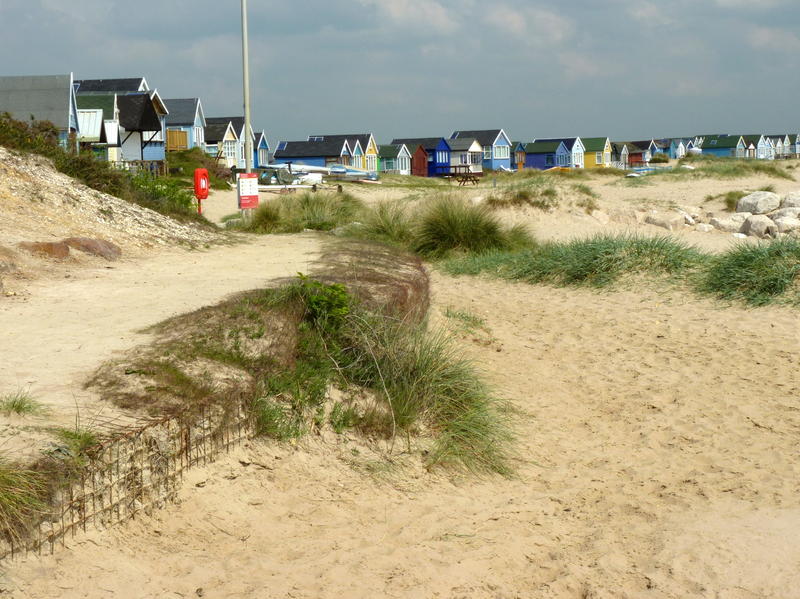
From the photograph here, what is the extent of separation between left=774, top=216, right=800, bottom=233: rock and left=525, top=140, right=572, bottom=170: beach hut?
65993 mm

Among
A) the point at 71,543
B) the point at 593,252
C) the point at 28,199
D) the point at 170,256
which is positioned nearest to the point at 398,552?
the point at 71,543

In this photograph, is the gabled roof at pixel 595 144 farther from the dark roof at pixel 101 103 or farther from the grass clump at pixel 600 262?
the grass clump at pixel 600 262

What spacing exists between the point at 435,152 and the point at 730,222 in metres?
57.3

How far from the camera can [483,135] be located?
8212 cm

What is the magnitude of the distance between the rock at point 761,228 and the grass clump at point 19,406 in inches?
800

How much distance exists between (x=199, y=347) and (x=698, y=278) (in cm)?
811

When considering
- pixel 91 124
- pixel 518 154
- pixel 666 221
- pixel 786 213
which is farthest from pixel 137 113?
pixel 518 154

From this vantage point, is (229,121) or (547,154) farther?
(547,154)

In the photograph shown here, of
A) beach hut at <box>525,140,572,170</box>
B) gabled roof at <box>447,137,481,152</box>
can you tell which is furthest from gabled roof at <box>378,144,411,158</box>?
beach hut at <box>525,140,572,170</box>

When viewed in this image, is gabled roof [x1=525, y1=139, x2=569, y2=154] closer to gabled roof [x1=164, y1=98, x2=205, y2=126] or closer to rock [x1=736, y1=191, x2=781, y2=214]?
gabled roof [x1=164, y1=98, x2=205, y2=126]

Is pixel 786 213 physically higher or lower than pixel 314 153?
lower

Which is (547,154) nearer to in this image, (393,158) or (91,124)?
(393,158)

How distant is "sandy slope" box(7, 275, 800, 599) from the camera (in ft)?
14.1

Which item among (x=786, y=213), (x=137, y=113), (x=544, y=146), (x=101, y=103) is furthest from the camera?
(x=544, y=146)
